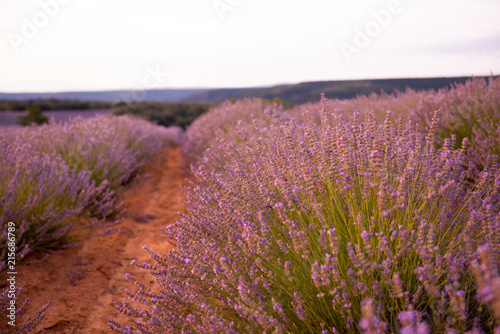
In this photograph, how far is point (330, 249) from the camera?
170cm

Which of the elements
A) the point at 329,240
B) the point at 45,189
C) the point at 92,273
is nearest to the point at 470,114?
the point at 329,240

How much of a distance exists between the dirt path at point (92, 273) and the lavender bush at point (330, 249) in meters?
1.01

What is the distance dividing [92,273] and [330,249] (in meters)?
2.59

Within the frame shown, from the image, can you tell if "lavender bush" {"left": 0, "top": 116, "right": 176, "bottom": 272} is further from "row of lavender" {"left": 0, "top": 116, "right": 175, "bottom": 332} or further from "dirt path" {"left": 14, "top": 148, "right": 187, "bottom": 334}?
"dirt path" {"left": 14, "top": 148, "right": 187, "bottom": 334}

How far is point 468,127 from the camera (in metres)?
3.86

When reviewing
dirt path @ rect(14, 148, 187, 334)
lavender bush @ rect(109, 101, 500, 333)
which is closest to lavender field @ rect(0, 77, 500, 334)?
lavender bush @ rect(109, 101, 500, 333)

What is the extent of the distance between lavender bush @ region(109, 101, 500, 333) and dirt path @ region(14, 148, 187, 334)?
101 centimetres

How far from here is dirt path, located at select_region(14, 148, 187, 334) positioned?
2629mm

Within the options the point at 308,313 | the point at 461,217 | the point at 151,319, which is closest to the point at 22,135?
the point at 151,319

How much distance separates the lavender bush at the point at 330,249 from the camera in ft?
4.48

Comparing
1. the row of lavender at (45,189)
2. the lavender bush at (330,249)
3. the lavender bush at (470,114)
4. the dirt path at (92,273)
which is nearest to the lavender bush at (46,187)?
the row of lavender at (45,189)

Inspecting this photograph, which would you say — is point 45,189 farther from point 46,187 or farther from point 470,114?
point 470,114

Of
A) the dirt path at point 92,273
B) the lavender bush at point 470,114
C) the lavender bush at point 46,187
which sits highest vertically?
the lavender bush at point 470,114

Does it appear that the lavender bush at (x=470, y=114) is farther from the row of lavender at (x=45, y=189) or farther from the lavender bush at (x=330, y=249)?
the row of lavender at (x=45, y=189)
